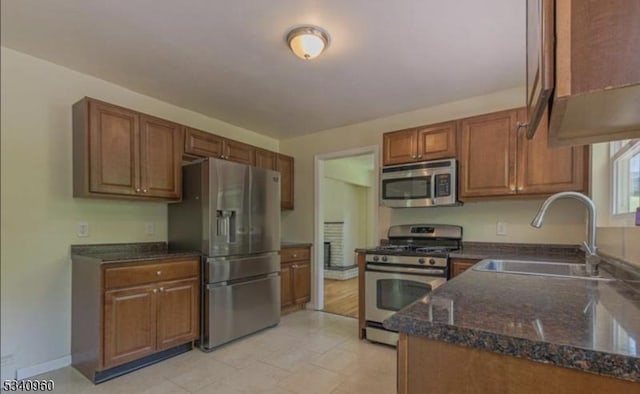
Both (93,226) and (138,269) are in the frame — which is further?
(93,226)

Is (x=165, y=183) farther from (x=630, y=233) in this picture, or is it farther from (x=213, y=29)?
(x=630, y=233)

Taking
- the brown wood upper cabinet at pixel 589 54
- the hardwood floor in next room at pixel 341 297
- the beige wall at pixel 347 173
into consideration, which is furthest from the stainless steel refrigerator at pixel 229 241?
the brown wood upper cabinet at pixel 589 54

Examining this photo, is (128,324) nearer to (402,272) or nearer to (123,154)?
(123,154)

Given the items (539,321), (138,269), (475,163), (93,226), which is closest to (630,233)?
(539,321)

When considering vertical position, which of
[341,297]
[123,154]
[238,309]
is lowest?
[341,297]

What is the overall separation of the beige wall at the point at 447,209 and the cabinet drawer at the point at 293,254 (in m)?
0.28

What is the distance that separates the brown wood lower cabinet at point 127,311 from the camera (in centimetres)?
231

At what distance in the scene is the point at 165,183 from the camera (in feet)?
9.71

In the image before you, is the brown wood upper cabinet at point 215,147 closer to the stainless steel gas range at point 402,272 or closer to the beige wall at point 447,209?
the beige wall at point 447,209

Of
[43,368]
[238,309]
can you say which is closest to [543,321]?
[238,309]

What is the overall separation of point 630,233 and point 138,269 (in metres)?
2.95

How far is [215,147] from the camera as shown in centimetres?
346

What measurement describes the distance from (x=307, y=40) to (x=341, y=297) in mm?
3794

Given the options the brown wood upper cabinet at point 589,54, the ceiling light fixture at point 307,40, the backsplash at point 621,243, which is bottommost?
the backsplash at point 621,243
